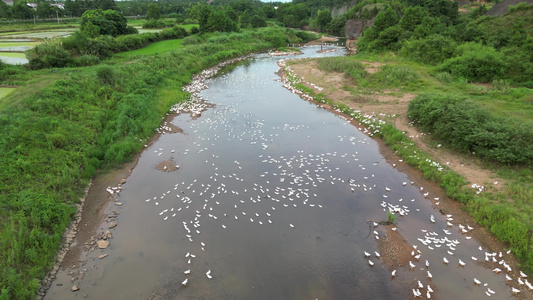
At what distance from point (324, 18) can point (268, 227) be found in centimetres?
9739

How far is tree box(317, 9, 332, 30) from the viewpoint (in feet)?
318

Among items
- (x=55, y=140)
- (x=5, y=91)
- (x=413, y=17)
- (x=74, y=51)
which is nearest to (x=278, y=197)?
(x=55, y=140)

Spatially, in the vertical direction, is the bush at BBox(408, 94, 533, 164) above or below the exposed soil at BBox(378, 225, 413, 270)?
above

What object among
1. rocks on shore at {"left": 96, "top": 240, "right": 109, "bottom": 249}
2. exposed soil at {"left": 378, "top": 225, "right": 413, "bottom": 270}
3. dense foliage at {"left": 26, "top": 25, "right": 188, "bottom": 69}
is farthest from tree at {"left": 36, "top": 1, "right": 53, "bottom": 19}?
exposed soil at {"left": 378, "top": 225, "right": 413, "bottom": 270}

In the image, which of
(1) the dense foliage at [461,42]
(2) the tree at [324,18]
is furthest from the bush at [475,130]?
(2) the tree at [324,18]

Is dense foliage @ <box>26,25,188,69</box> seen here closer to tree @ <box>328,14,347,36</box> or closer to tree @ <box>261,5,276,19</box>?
tree @ <box>328,14,347,36</box>

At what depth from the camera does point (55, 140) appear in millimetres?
17062

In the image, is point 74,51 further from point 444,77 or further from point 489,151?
point 489,151

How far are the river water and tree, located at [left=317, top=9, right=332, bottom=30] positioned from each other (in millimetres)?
86147

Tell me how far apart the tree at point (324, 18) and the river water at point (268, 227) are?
283ft

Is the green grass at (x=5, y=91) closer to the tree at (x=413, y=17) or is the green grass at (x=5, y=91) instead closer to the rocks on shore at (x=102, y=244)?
the rocks on shore at (x=102, y=244)

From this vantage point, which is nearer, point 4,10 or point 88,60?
point 88,60

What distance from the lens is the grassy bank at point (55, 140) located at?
→ 1107cm

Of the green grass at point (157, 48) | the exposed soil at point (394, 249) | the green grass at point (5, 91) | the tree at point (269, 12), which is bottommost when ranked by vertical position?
the exposed soil at point (394, 249)
